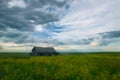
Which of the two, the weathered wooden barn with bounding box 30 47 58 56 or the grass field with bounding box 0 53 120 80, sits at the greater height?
the weathered wooden barn with bounding box 30 47 58 56

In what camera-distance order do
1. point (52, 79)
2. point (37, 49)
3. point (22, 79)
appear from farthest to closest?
point (37, 49) → point (52, 79) → point (22, 79)

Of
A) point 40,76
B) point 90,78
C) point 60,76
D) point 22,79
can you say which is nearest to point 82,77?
point 90,78

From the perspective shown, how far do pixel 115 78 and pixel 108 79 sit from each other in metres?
0.33

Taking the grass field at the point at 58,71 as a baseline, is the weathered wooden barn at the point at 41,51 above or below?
above

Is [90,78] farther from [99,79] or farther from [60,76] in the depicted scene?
[60,76]

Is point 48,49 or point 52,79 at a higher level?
point 48,49

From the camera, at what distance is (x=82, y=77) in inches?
370

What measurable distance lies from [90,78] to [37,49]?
69777 millimetres

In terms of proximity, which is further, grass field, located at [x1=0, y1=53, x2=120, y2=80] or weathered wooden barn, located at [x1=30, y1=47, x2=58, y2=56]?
weathered wooden barn, located at [x1=30, y1=47, x2=58, y2=56]

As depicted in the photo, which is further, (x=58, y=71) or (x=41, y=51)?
(x=41, y=51)

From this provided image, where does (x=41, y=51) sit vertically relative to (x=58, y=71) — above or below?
above

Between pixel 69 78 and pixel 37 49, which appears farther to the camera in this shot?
pixel 37 49

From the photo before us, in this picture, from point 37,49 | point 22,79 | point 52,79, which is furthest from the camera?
point 37,49

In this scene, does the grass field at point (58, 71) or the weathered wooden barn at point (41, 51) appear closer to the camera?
Result: the grass field at point (58, 71)
